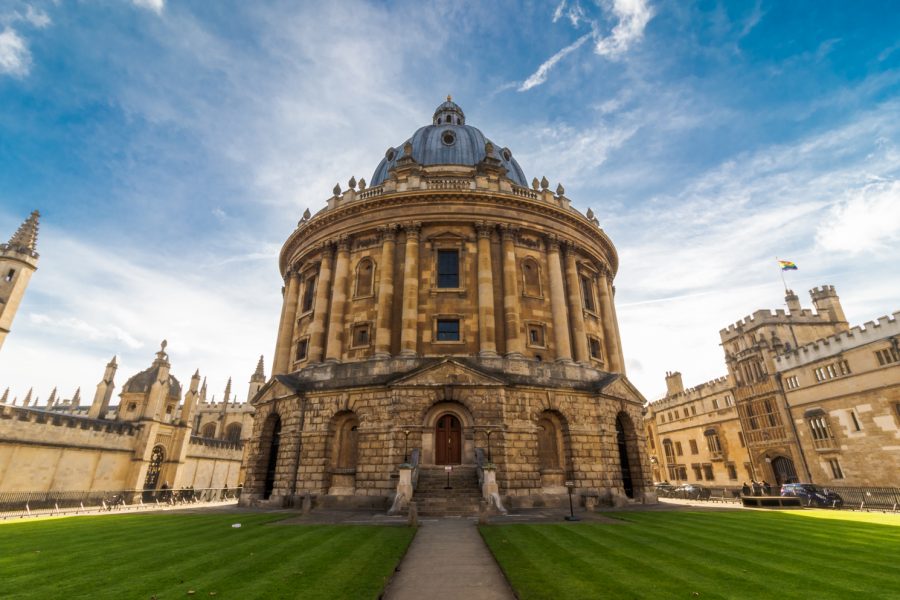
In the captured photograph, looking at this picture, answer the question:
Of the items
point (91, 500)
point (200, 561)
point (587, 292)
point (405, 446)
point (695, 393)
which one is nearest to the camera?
point (200, 561)

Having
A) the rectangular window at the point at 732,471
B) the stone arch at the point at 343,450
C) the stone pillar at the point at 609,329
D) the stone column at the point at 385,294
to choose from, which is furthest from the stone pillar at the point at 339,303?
the rectangular window at the point at 732,471

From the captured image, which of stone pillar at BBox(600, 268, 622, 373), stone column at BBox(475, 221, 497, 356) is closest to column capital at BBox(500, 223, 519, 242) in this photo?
stone column at BBox(475, 221, 497, 356)

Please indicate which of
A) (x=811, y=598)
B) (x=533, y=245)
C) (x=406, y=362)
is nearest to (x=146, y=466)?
(x=406, y=362)

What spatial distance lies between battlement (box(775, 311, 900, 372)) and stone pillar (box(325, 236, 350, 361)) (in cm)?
3718

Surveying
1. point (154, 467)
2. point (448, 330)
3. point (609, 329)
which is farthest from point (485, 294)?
point (154, 467)

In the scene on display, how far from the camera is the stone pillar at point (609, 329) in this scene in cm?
3172

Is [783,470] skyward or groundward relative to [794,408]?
groundward

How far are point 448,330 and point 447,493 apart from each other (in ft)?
31.9

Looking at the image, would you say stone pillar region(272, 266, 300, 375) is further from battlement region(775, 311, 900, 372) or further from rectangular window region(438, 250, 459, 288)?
battlement region(775, 311, 900, 372)

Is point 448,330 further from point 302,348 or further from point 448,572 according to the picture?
point 448,572

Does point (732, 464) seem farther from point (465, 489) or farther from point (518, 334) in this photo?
point (465, 489)

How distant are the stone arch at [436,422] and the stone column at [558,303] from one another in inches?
292

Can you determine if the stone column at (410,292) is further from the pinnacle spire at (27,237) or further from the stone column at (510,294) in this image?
the pinnacle spire at (27,237)

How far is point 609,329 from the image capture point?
3256 centimetres
